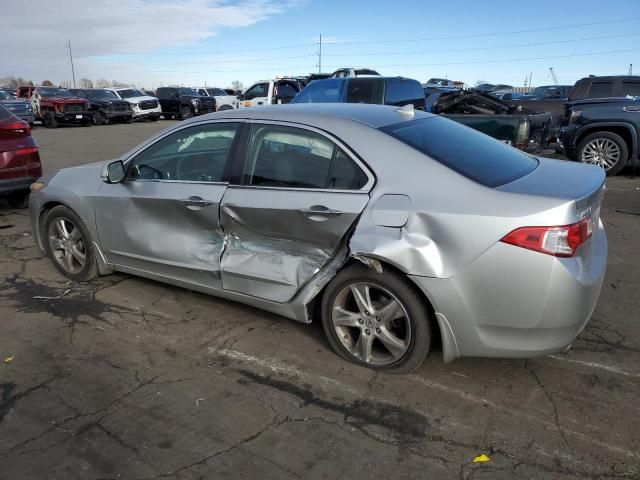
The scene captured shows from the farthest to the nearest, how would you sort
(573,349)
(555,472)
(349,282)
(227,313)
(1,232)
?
(1,232) < (227,313) < (573,349) < (349,282) < (555,472)

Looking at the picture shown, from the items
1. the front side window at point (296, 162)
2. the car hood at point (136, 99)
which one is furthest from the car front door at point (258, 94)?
the front side window at point (296, 162)

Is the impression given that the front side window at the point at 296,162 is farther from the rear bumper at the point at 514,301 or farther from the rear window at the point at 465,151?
the rear bumper at the point at 514,301

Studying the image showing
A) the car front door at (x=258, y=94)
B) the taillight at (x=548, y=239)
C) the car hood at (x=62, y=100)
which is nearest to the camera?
the taillight at (x=548, y=239)

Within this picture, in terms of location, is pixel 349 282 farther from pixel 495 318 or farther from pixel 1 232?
pixel 1 232

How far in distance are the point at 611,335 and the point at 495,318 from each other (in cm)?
148

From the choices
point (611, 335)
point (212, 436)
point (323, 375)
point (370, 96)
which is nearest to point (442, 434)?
point (323, 375)

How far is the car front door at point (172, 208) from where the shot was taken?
382 cm

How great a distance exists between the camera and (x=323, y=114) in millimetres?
3559

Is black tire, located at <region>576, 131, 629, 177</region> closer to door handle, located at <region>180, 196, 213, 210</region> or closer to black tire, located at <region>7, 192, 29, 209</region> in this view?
door handle, located at <region>180, 196, 213, 210</region>

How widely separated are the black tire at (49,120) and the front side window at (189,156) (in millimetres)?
25522

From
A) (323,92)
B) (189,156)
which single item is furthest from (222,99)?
(189,156)

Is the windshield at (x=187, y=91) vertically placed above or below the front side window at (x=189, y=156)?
above

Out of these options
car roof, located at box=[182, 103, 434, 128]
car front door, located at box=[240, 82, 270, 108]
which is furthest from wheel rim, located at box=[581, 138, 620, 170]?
car front door, located at box=[240, 82, 270, 108]

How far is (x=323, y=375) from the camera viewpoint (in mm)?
3330
